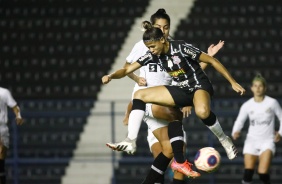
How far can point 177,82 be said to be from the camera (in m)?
9.04

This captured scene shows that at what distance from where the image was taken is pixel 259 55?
16.1m

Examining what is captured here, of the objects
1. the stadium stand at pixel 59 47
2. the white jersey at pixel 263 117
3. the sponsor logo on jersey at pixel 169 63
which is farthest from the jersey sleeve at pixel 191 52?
the stadium stand at pixel 59 47

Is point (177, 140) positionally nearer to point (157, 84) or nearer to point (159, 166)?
point (159, 166)

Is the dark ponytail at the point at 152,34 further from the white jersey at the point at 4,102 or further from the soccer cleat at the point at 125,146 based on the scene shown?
the white jersey at the point at 4,102

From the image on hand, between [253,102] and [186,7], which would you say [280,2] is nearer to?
[186,7]

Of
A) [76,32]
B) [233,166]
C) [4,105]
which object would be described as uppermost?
[76,32]

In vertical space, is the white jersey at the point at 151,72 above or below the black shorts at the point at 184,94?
above

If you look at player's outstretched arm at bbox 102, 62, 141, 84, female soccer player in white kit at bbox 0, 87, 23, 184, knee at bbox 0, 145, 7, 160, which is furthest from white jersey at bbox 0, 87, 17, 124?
player's outstretched arm at bbox 102, 62, 141, 84

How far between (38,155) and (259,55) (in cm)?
410

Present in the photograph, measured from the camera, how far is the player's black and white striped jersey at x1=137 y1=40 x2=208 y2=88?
888 centimetres

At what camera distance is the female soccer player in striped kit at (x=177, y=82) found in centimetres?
882

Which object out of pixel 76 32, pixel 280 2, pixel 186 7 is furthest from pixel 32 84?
pixel 280 2

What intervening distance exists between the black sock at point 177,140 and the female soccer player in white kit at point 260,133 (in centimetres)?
358

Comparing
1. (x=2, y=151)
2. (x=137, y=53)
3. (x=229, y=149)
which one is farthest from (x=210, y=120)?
(x=2, y=151)
